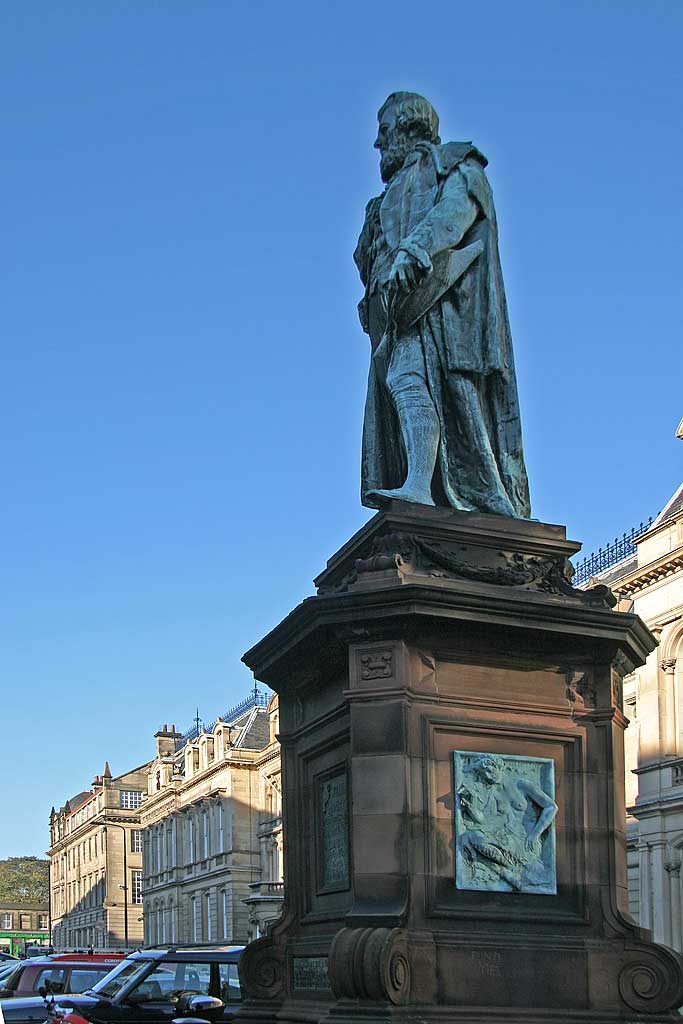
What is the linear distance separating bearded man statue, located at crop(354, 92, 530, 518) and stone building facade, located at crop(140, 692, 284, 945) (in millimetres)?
59155

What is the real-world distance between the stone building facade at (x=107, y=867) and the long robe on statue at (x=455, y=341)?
105020 millimetres

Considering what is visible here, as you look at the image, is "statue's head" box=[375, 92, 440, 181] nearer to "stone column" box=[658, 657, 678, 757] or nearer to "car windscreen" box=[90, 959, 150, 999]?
"car windscreen" box=[90, 959, 150, 999]

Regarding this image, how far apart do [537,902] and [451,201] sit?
5482 millimetres

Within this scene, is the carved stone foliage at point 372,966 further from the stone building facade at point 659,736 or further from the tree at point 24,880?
the tree at point 24,880

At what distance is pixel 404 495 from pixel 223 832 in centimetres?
7595

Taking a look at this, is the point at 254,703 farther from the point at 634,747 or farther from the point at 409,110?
the point at 409,110

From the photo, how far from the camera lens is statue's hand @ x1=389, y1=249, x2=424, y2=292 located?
11.1m

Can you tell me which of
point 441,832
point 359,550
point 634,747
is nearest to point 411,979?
point 441,832

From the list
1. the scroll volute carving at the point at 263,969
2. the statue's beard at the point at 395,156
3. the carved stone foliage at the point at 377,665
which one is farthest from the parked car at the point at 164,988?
the statue's beard at the point at 395,156

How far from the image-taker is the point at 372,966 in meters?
8.57

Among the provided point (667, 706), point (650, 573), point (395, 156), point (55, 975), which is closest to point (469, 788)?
point (395, 156)

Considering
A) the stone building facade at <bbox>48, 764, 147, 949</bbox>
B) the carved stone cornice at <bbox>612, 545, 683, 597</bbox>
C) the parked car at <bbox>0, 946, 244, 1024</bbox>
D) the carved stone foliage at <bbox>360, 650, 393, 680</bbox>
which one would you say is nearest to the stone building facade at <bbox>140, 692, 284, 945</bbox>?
the stone building facade at <bbox>48, 764, 147, 949</bbox>

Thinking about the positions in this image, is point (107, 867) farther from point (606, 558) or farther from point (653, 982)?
point (653, 982)

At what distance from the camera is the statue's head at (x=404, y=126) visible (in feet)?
39.6
